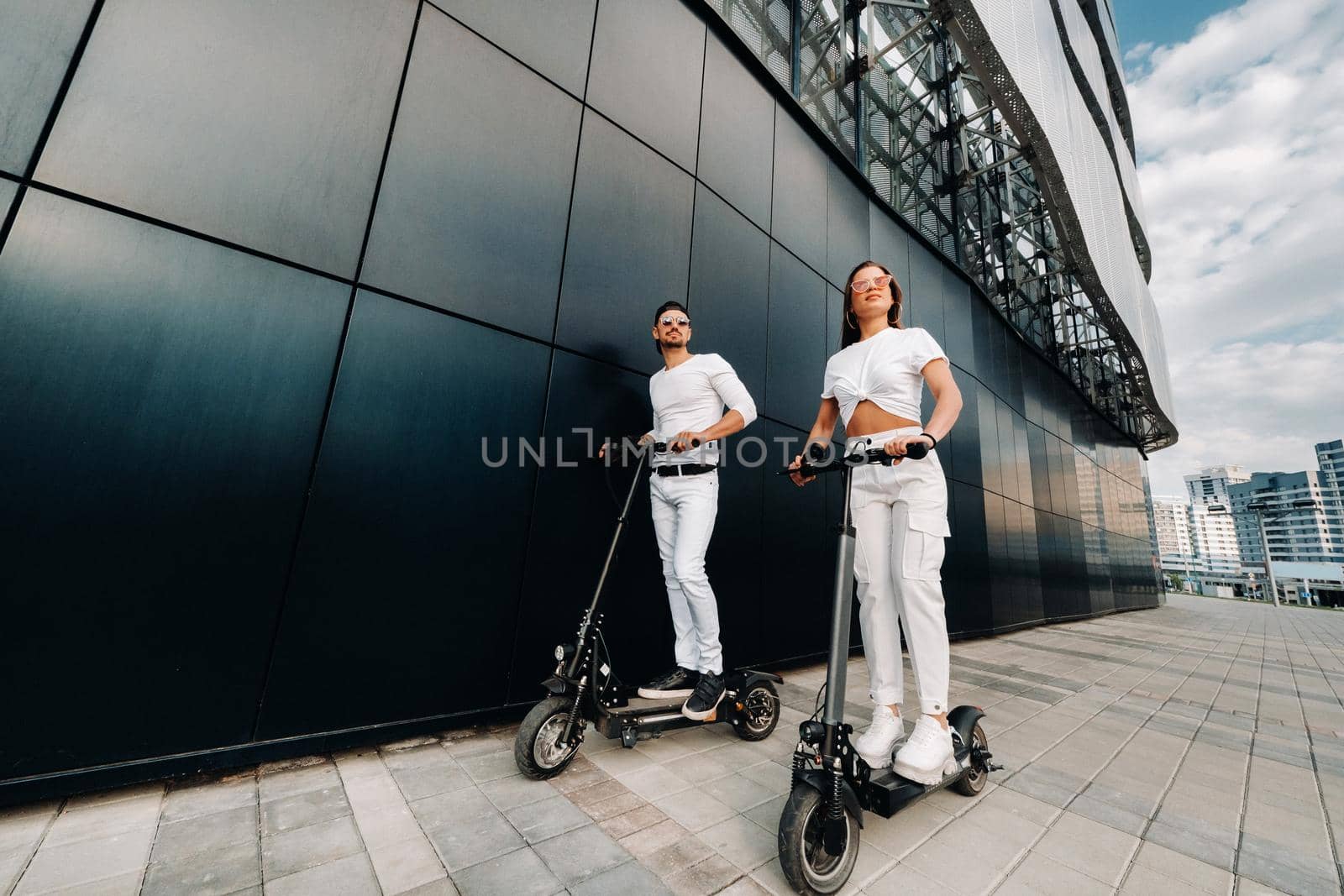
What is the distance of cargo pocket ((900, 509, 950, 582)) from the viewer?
1.88 meters

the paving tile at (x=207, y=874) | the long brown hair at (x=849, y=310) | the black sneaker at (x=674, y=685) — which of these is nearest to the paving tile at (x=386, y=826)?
the paving tile at (x=207, y=874)

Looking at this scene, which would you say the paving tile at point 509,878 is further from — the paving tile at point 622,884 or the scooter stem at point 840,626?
the scooter stem at point 840,626

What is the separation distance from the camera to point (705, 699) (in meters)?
2.46

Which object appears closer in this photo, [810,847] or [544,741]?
[810,847]

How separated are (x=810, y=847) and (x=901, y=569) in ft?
3.19

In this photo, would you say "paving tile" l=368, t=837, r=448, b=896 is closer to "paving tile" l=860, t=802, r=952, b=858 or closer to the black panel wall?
the black panel wall

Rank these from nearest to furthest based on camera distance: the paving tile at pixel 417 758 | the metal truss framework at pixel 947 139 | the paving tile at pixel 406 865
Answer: the paving tile at pixel 406 865, the paving tile at pixel 417 758, the metal truss framework at pixel 947 139

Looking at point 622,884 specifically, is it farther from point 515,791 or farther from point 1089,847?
point 1089,847

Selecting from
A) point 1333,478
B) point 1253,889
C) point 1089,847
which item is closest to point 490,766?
point 1089,847

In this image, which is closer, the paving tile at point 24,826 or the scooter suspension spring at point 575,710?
the paving tile at point 24,826

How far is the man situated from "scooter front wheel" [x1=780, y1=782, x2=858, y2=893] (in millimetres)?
1062

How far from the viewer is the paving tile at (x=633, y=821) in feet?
5.60

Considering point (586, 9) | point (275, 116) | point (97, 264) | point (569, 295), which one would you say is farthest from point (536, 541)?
point (586, 9)

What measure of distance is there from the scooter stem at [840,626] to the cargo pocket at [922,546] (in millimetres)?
309
